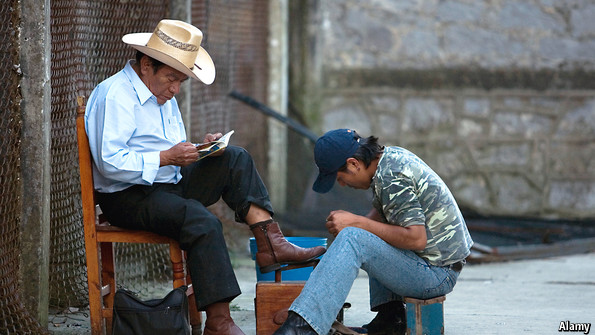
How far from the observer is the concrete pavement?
411cm

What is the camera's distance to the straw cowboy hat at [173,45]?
12.3ft

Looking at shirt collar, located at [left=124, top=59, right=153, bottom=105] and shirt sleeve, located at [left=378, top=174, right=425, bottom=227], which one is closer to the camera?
shirt sleeve, located at [left=378, top=174, right=425, bottom=227]

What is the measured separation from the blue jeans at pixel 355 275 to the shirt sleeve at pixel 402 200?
137 mm

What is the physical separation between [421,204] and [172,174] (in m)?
1.15

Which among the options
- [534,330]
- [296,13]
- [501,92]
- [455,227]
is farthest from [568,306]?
[296,13]

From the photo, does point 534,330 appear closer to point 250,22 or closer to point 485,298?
point 485,298

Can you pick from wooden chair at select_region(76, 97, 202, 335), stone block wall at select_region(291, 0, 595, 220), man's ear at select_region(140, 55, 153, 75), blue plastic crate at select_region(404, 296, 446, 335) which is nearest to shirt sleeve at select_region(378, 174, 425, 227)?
blue plastic crate at select_region(404, 296, 446, 335)

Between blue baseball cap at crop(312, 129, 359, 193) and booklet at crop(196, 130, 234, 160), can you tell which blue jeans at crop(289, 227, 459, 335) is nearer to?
blue baseball cap at crop(312, 129, 359, 193)

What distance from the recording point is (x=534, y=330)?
396 cm

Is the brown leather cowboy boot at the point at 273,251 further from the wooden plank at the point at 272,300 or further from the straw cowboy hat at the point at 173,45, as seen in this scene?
the straw cowboy hat at the point at 173,45

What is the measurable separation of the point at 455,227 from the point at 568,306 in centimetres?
150

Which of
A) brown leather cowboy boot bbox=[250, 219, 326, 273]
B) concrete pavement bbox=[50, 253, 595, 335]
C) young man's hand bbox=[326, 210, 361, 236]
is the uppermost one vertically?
young man's hand bbox=[326, 210, 361, 236]

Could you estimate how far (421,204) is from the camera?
3.55 meters

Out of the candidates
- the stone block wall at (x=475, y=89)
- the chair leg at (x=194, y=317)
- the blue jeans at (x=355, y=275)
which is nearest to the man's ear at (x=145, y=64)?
the chair leg at (x=194, y=317)
